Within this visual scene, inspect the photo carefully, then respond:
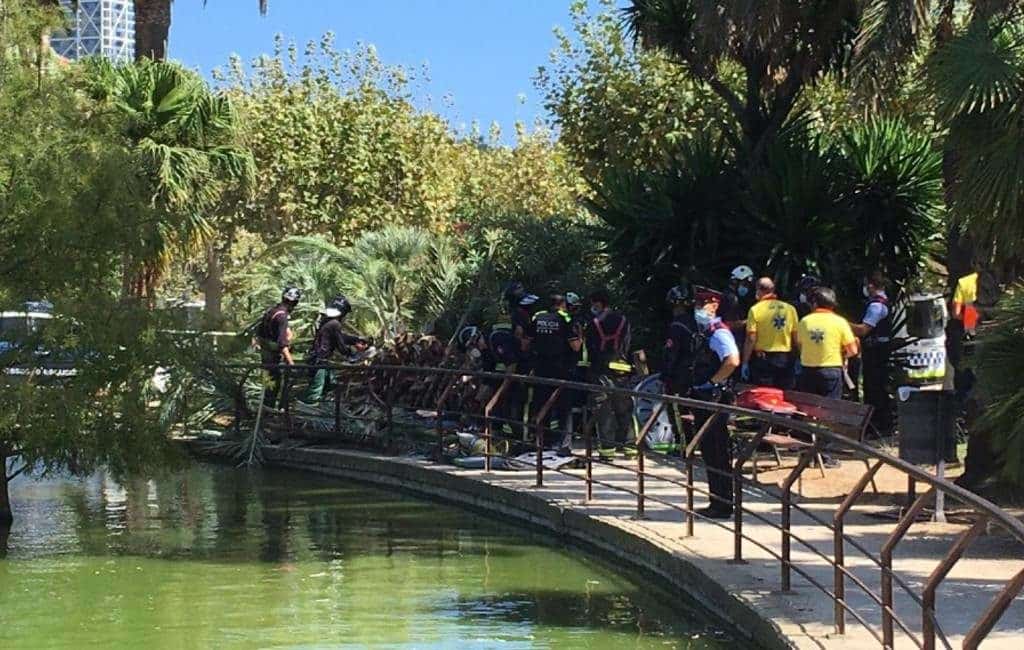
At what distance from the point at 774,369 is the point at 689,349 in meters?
0.84

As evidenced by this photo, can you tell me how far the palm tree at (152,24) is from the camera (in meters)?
29.9

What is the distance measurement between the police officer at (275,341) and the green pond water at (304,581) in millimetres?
3463

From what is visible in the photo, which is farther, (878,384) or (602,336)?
(878,384)

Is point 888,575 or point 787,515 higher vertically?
point 787,515

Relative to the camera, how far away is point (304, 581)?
12.7 m

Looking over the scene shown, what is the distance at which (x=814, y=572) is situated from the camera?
35.7 feet

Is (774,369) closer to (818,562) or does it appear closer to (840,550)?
(818,562)

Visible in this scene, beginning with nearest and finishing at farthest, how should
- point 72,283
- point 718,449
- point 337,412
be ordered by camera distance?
point 718,449 < point 72,283 < point 337,412

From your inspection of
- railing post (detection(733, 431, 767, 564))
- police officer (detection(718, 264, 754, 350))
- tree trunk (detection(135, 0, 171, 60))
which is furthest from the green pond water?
tree trunk (detection(135, 0, 171, 60))

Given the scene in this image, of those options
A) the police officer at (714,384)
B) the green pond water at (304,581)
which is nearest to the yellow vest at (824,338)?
the police officer at (714,384)

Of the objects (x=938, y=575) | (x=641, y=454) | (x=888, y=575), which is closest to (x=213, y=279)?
(x=641, y=454)

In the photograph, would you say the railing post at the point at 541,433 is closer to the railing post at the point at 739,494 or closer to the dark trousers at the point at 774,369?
the dark trousers at the point at 774,369

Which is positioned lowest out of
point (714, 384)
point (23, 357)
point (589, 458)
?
point (589, 458)

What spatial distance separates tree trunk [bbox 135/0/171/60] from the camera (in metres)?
29.9
